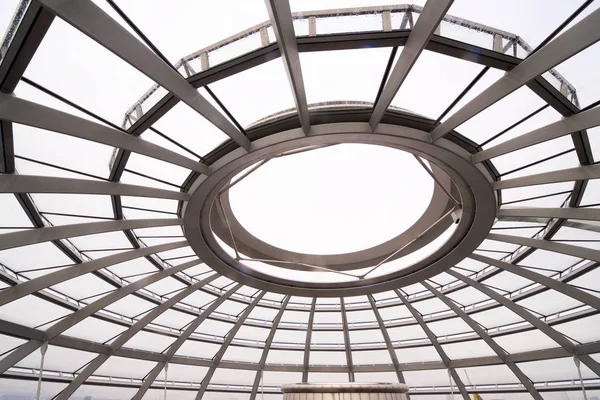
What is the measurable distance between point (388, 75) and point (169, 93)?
228 inches

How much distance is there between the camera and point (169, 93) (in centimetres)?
960

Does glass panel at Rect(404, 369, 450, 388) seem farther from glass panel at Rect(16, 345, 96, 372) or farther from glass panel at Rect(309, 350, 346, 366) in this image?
glass panel at Rect(16, 345, 96, 372)

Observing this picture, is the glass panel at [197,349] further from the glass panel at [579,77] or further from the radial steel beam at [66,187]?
the glass panel at [579,77]

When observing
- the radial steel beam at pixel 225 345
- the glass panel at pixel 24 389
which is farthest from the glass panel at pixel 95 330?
the radial steel beam at pixel 225 345

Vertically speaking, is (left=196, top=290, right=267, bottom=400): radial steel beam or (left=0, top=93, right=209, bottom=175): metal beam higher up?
(left=0, top=93, right=209, bottom=175): metal beam

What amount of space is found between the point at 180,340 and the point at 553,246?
81.0 feet

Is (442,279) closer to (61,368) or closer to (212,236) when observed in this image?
(212,236)

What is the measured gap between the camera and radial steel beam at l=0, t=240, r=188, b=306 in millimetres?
16245

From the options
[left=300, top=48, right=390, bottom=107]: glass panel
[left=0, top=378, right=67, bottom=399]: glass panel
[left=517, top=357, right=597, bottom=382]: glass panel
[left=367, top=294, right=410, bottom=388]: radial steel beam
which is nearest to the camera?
[left=300, top=48, right=390, bottom=107]: glass panel

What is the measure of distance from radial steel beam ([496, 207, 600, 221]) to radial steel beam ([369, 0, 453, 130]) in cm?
841

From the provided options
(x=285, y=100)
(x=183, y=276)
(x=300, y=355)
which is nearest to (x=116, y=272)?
(x=183, y=276)

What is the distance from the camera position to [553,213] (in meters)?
14.3

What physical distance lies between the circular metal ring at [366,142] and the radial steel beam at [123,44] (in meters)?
3.31

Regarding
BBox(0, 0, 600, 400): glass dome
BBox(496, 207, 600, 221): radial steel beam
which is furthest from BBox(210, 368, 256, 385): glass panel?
BBox(496, 207, 600, 221): radial steel beam
